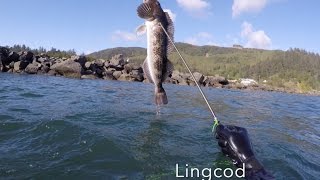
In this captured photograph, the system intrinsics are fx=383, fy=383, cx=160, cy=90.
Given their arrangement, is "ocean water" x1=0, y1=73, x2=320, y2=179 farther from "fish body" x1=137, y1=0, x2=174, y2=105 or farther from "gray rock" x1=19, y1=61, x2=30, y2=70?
"gray rock" x1=19, y1=61, x2=30, y2=70

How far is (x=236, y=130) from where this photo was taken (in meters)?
6.48

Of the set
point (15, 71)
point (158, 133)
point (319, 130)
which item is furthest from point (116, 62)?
point (158, 133)

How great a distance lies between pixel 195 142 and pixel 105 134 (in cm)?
212

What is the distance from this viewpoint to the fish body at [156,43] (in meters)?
6.51

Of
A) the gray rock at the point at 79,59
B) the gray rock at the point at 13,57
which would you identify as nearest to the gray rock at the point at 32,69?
the gray rock at the point at 13,57

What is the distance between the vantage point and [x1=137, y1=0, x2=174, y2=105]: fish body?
6.51 metres

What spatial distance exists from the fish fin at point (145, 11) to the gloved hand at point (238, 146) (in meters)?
2.28

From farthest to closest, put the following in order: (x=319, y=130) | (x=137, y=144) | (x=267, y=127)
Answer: (x=319, y=130)
(x=267, y=127)
(x=137, y=144)

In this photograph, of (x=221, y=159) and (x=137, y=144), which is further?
(x=137, y=144)

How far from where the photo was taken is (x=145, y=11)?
6.45 metres

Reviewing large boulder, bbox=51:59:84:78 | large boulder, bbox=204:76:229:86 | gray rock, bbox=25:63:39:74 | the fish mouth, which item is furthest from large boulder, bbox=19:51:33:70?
the fish mouth

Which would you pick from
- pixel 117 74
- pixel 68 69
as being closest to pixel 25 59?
pixel 68 69

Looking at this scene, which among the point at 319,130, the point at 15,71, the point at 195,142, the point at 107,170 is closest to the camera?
the point at 107,170

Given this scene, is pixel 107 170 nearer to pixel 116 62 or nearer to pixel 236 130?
pixel 236 130
